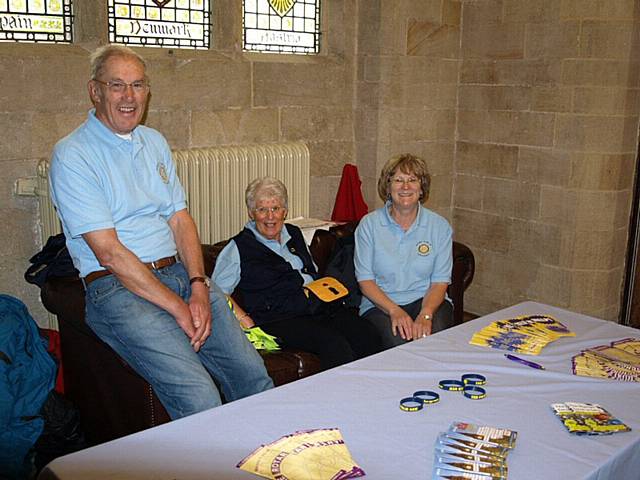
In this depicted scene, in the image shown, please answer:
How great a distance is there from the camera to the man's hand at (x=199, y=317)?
2.47m

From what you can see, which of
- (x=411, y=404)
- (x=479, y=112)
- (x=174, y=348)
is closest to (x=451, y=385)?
(x=411, y=404)

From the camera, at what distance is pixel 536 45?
4.48 meters

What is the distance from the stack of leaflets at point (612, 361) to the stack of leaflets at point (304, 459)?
90 centimetres

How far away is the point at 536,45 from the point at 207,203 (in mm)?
2251

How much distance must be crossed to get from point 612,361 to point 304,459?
1.18 meters

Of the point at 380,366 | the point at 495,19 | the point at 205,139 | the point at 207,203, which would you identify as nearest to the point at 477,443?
the point at 380,366

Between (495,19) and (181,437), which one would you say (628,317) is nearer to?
(495,19)

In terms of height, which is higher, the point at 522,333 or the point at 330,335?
the point at 522,333

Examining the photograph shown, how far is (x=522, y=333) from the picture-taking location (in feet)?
8.20

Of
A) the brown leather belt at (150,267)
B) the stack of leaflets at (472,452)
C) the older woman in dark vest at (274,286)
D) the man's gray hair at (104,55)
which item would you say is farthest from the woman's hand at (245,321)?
the stack of leaflets at (472,452)

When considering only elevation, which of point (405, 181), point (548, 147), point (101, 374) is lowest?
point (101, 374)

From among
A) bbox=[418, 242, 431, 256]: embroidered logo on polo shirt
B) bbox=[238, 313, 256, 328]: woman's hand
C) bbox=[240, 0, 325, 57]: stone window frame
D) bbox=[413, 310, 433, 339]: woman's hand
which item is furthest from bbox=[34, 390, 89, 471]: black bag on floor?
bbox=[240, 0, 325, 57]: stone window frame

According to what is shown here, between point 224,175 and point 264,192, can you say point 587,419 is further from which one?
point 224,175

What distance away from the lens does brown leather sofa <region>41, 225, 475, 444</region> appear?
2.60 m
